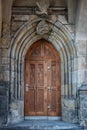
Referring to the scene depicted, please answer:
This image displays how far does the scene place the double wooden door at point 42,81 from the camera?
6.45m

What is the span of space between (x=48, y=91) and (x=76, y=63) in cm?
99

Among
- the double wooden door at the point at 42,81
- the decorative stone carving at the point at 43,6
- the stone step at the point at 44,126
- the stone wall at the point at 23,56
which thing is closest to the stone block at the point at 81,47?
the stone wall at the point at 23,56

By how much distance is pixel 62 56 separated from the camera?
20.9 feet

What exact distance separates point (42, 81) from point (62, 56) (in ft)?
2.44

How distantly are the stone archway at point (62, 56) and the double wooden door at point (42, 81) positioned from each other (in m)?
0.21

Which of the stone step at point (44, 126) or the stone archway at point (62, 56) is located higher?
the stone archway at point (62, 56)

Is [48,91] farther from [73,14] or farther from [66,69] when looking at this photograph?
[73,14]

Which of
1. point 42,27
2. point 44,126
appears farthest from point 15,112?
point 42,27

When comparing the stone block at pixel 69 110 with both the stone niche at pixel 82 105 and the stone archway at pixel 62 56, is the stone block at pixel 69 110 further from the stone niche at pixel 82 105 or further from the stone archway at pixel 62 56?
the stone niche at pixel 82 105

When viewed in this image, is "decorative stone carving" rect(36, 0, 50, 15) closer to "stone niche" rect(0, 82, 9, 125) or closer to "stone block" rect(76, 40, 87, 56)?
"stone block" rect(76, 40, 87, 56)

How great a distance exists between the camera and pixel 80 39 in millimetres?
6086

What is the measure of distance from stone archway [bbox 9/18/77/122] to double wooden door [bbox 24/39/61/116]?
0.21 m

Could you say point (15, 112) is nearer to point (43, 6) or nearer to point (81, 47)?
point (81, 47)

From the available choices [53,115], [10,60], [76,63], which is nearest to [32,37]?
[10,60]
